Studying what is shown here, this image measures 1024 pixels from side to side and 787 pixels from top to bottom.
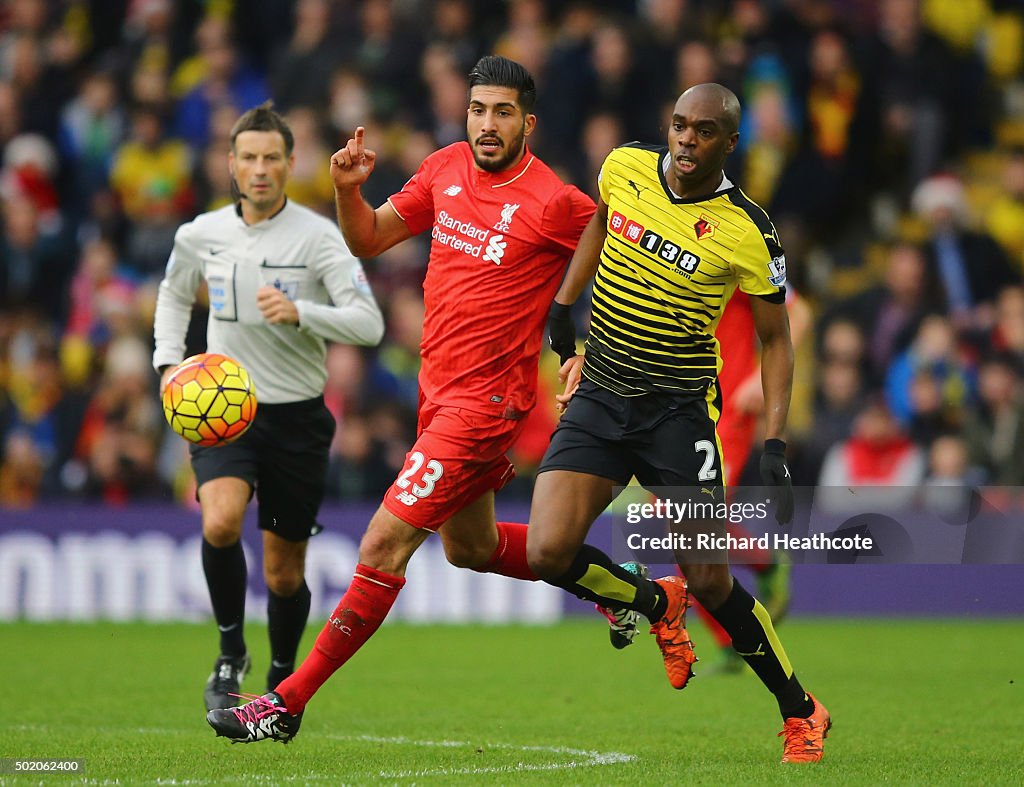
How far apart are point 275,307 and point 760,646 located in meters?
2.67

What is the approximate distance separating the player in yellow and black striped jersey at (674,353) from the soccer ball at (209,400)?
1.52 meters

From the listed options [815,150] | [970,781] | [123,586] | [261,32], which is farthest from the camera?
[261,32]

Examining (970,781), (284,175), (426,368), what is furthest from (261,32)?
(970,781)

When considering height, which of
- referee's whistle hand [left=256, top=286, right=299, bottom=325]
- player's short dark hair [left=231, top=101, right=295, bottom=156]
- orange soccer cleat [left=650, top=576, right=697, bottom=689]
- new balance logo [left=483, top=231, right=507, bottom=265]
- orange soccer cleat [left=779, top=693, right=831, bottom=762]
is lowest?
orange soccer cleat [left=779, top=693, right=831, bottom=762]

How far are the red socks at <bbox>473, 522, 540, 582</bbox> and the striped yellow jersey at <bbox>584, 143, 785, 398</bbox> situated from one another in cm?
103

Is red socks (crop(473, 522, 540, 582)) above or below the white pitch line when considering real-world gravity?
above

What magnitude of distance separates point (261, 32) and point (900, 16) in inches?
283

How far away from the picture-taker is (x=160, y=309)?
859 cm

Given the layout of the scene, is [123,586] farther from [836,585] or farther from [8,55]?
[8,55]

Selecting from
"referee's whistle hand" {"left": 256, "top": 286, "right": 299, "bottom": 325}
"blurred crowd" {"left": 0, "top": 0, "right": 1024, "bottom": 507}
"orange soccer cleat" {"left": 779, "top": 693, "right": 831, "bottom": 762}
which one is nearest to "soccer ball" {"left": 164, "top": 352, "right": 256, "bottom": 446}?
"referee's whistle hand" {"left": 256, "top": 286, "right": 299, "bottom": 325}

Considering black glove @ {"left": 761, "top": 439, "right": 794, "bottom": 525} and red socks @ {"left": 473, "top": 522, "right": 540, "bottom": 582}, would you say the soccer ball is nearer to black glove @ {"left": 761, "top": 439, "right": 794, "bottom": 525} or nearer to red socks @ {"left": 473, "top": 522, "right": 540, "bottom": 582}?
red socks @ {"left": 473, "top": 522, "right": 540, "bottom": 582}

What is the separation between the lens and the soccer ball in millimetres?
7629
